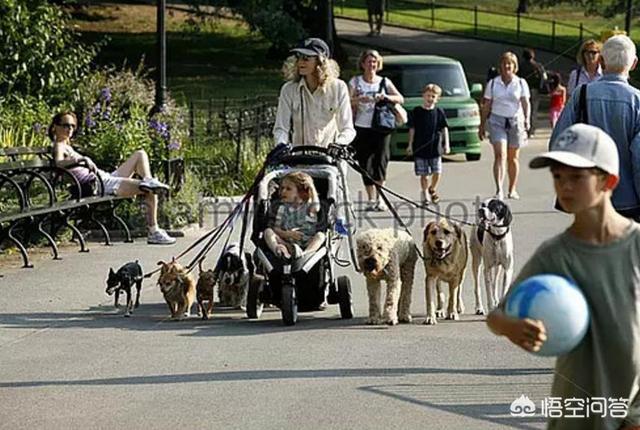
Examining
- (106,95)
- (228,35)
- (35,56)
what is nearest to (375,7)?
(228,35)

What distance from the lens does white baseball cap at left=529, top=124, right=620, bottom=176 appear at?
5.10 m

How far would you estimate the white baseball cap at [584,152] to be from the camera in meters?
5.10

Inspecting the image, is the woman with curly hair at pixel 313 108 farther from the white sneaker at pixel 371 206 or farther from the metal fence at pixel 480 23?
the metal fence at pixel 480 23

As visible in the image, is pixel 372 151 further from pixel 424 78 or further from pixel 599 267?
pixel 599 267

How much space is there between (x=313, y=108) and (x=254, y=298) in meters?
1.93

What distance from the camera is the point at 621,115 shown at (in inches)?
355

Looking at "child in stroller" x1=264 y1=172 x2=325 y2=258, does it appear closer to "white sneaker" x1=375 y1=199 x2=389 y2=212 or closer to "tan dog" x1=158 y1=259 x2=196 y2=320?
"tan dog" x1=158 y1=259 x2=196 y2=320

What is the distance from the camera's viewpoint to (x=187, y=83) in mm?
42781

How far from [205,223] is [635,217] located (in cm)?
865

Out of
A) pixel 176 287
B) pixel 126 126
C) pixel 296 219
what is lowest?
pixel 176 287

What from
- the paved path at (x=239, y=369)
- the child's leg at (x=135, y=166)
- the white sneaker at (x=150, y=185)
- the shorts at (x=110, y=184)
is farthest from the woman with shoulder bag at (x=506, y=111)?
the paved path at (x=239, y=369)

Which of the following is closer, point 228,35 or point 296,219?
point 296,219

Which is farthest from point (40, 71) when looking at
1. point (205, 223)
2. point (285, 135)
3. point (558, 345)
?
point (558, 345)

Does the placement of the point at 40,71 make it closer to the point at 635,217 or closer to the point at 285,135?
the point at 285,135
